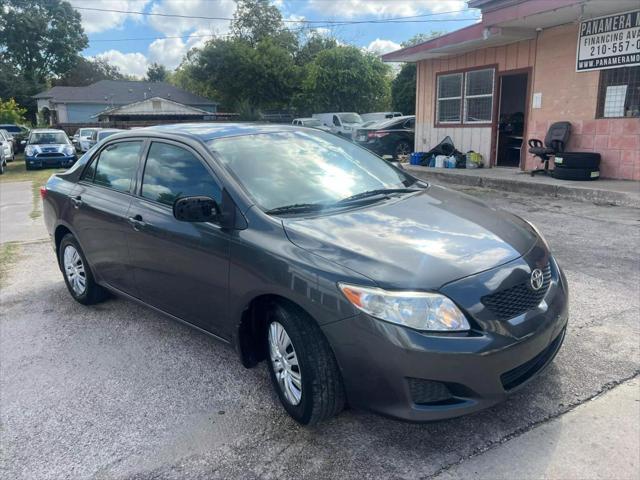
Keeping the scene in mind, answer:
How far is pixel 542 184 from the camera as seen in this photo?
1029 cm

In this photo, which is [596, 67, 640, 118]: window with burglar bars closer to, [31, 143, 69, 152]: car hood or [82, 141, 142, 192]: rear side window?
[82, 141, 142, 192]: rear side window

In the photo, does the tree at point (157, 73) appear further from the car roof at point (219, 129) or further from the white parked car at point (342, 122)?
the car roof at point (219, 129)

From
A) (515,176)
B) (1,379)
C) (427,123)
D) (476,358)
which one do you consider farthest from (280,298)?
(427,123)

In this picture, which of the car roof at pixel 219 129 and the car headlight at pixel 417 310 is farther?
the car roof at pixel 219 129

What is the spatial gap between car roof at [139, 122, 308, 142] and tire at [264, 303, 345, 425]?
1517mm

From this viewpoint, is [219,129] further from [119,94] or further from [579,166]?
[119,94]

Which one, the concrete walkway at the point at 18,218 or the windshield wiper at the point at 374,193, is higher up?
the windshield wiper at the point at 374,193

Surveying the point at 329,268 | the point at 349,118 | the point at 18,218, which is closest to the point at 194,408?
the point at 329,268

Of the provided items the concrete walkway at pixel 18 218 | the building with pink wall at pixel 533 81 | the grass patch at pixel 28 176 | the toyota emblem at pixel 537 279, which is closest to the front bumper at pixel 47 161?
the grass patch at pixel 28 176

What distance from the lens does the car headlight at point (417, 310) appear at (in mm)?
2422

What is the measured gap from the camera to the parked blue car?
809 inches

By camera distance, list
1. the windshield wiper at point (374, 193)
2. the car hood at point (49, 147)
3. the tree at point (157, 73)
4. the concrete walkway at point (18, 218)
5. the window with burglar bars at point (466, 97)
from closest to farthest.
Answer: the windshield wiper at point (374, 193) → the concrete walkway at point (18, 218) → the window with burglar bars at point (466, 97) → the car hood at point (49, 147) → the tree at point (157, 73)

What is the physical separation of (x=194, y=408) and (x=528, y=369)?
6.29 feet

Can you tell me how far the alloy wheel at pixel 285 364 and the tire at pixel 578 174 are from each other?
9317mm
